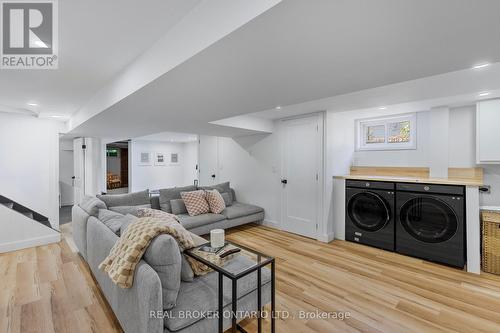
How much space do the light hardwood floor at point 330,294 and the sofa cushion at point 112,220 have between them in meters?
0.69

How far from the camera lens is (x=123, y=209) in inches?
127

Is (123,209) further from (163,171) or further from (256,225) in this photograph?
(163,171)

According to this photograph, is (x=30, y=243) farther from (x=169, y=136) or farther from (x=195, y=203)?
(x=169, y=136)

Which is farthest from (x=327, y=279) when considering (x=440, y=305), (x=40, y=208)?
(x=40, y=208)

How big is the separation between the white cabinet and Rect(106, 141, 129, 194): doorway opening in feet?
32.0

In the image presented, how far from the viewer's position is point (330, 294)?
7.59 feet

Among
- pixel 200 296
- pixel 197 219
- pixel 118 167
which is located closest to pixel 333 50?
pixel 200 296

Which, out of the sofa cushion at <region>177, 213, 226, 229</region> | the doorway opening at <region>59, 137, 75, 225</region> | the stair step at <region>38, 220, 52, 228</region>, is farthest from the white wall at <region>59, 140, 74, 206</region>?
the sofa cushion at <region>177, 213, 226, 229</region>

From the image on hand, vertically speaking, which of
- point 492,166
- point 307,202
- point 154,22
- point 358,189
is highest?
point 154,22

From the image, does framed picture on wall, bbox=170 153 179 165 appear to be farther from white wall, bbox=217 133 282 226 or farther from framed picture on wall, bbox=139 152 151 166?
white wall, bbox=217 133 282 226

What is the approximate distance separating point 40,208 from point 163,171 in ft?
16.5

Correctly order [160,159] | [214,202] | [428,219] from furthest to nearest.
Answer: [160,159] → [214,202] → [428,219]

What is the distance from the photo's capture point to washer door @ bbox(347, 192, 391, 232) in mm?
3414

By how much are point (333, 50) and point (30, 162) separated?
4999mm
